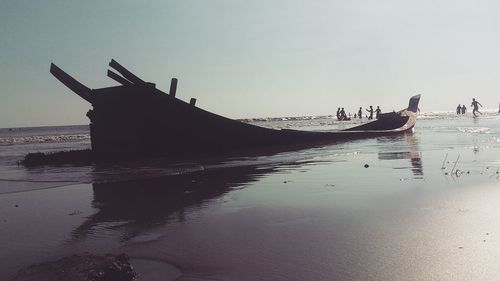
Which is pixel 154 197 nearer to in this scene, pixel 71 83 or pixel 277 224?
pixel 277 224

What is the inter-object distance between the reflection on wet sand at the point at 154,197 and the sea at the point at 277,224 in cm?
2

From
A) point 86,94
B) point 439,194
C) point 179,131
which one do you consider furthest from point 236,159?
point 439,194

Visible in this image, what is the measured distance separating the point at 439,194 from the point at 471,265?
2.70 metres

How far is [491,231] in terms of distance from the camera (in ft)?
11.6

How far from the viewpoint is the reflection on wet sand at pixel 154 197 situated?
4.48m

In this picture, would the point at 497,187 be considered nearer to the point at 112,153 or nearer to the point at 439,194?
the point at 439,194

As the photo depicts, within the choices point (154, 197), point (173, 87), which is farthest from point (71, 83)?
point (154, 197)

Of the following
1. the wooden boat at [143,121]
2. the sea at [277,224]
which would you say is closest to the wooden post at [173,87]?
the wooden boat at [143,121]

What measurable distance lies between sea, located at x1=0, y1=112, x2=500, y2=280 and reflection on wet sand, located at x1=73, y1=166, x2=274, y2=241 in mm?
20

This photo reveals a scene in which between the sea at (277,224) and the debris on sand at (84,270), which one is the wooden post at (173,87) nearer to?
the sea at (277,224)

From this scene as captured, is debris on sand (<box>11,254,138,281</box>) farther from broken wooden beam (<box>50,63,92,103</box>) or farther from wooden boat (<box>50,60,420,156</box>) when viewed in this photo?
broken wooden beam (<box>50,63,92,103</box>)

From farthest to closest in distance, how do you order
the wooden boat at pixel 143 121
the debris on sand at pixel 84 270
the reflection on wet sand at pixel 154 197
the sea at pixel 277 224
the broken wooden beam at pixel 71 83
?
the broken wooden beam at pixel 71 83
the wooden boat at pixel 143 121
the reflection on wet sand at pixel 154 197
the sea at pixel 277 224
the debris on sand at pixel 84 270

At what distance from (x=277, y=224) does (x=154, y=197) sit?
8.77 ft

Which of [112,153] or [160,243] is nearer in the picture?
[160,243]
